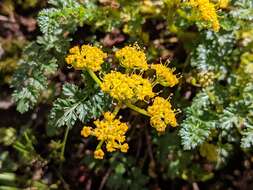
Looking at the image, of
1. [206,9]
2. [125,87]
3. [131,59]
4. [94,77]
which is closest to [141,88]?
[125,87]

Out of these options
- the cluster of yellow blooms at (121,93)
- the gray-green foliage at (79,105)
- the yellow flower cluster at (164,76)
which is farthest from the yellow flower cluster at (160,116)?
the gray-green foliage at (79,105)

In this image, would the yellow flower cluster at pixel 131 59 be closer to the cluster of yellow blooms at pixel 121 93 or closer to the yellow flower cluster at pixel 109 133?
the cluster of yellow blooms at pixel 121 93

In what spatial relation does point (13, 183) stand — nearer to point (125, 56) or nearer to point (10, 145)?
point (10, 145)

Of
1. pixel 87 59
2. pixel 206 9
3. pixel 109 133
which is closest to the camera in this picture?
pixel 109 133

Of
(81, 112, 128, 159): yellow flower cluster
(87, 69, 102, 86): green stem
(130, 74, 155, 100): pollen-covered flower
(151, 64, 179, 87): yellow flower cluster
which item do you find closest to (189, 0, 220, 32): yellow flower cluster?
(151, 64, 179, 87): yellow flower cluster

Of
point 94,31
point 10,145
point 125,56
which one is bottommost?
point 10,145

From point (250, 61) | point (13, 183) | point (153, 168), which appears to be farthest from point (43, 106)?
point (250, 61)

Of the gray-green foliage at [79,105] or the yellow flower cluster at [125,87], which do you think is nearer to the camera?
the yellow flower cluster at [125,87]

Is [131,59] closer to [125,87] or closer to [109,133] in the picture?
[125,87]
